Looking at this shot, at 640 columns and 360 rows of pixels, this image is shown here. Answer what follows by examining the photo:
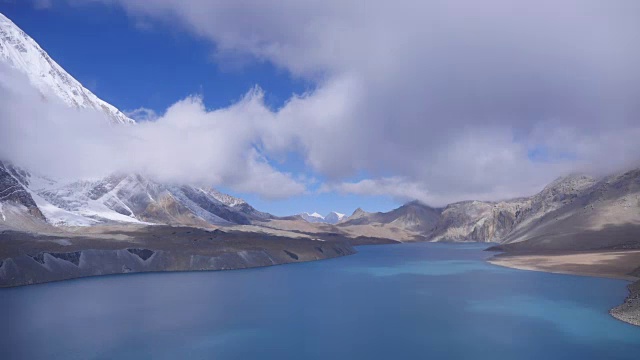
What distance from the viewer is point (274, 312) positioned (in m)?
60.4

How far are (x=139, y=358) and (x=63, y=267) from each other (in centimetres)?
7094

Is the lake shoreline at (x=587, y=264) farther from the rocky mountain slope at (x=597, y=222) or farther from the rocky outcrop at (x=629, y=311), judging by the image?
the rocky mountain slope at (x=597, y=222)

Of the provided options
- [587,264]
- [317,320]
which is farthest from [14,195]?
[587,264]

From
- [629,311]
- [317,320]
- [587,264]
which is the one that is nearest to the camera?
[629,311]

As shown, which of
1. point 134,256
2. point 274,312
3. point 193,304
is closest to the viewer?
point 274,312

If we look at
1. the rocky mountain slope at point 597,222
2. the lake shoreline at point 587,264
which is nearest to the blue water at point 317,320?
the lake shoreline at point 587,264

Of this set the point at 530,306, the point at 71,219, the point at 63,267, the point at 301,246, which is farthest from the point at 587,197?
the point at 71,219

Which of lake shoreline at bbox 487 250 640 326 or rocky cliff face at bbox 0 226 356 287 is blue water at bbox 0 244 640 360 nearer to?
rocky cliff face at bbox 0 226 356 287

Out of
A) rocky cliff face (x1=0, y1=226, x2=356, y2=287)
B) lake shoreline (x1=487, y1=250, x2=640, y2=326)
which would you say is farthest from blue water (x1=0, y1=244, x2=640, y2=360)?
lake shoreline (x1=487, y1=250, x2=640, y2=326)

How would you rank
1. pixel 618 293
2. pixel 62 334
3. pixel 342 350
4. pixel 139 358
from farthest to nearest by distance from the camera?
pixel 618 293, pixel 62 334, pixel 342 350, pixel 139 358

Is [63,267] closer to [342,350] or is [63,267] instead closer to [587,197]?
[342,350]

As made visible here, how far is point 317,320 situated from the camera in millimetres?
55375

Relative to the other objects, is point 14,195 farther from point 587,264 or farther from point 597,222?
point 597,222

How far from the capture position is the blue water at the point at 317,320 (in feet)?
136
